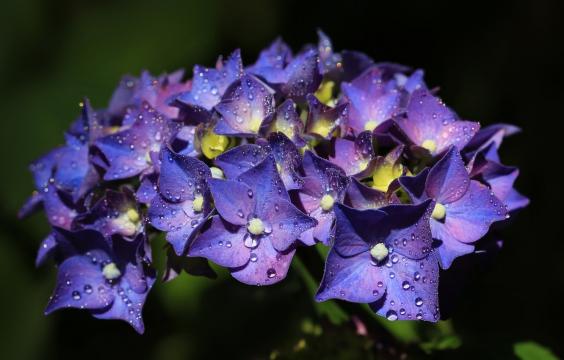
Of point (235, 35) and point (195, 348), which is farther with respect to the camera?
point (235, 35)

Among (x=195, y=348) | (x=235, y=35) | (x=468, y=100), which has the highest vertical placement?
(x=235, y=35)

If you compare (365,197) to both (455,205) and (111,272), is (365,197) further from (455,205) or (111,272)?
(111,272)

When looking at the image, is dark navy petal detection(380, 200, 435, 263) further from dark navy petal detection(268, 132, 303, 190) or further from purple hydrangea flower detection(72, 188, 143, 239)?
purple hydrangea flower detection(72, 188, 143, 239)

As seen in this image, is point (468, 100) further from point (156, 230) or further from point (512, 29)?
point (156, 230)

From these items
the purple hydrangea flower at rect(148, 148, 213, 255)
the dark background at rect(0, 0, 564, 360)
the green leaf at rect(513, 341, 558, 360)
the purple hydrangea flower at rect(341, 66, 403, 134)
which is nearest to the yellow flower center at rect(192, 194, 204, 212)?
the purple hydrangea flower at rect(148, 148, 213, 255)

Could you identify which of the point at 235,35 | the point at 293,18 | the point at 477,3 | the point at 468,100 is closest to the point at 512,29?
the point at 477,3

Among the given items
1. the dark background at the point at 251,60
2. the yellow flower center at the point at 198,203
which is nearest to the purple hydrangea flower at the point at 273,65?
the yellow flower center at the point at 198,203

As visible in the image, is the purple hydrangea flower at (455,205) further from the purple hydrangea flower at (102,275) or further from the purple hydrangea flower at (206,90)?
the purple hydrangea flower at (102,275)

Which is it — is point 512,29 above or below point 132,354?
above
